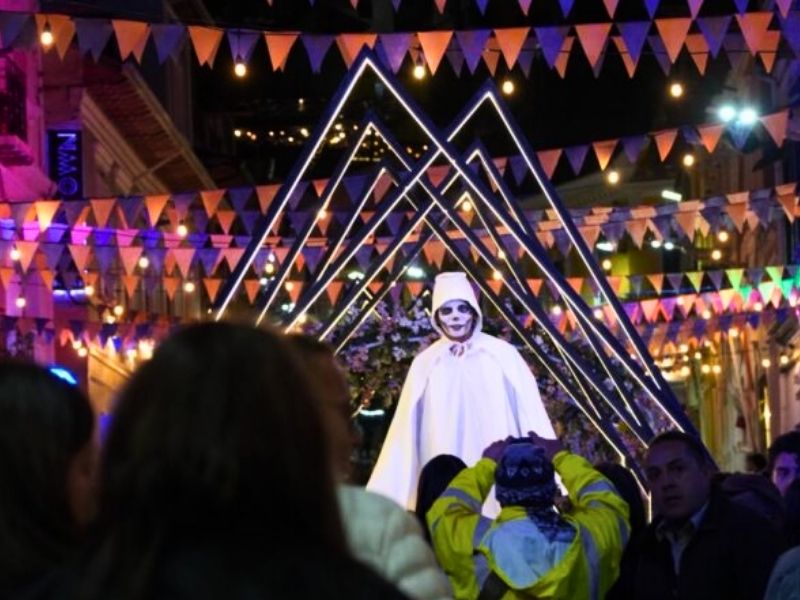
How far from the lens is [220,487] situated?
2377mm

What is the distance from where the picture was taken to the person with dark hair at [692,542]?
594 cm

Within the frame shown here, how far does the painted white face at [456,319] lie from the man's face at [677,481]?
194 inches

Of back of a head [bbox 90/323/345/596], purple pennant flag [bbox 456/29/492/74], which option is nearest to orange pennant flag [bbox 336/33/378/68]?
purple pennant flag [bbox 456/29/492/74]

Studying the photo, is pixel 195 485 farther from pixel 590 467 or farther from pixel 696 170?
pixel 696 170

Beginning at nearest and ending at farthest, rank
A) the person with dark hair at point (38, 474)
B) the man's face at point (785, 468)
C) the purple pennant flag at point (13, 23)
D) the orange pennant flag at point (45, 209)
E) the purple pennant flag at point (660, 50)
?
the person with dark hair at point (38, 474)
the man's face at point (785, 468)
the purple pennant flag at point (13, 23)
the purple pennant flag at point (660, 50)
the orange pennant flag at point (45, 209)

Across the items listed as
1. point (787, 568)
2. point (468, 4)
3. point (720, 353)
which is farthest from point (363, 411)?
point (720, 353)

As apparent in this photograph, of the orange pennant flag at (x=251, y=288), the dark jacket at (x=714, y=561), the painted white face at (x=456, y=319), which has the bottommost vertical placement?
the dark jacket at (x=714, y=561)

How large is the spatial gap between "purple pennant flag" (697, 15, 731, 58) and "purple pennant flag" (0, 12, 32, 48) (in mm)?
4710

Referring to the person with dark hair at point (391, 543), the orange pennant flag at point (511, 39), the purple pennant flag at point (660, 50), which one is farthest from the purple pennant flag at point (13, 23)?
the person with dark hair at point (391, 543)

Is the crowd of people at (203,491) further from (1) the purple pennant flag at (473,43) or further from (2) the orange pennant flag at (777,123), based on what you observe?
(2) the orange pennant flag at (777,123)

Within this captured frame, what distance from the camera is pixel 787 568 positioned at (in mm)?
4246

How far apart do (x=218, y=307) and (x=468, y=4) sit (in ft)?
116

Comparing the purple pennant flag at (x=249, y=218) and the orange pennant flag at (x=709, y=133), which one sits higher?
the purple pennant flag at (x=249, y=218)

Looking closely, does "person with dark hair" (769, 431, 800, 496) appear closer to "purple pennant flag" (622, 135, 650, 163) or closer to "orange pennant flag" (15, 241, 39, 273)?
"purple pennant flag" (622, 135, 650, 163)
